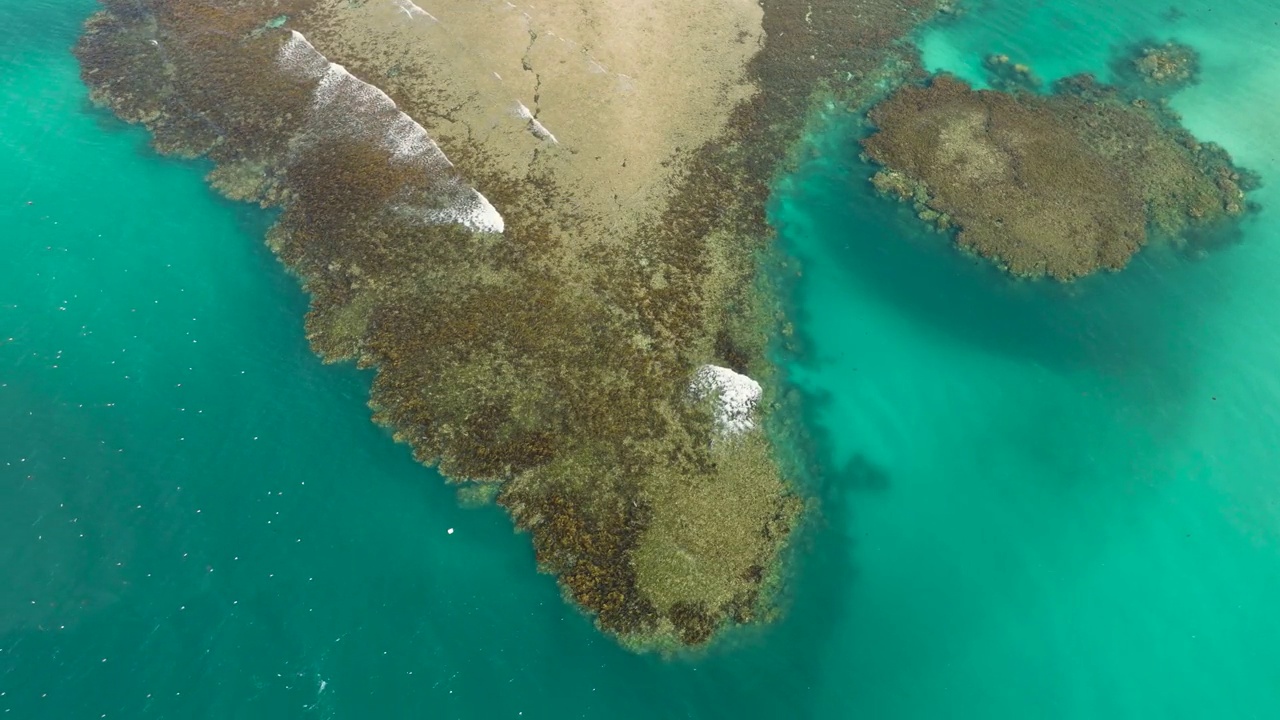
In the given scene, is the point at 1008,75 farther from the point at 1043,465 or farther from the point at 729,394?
the point at 729,394

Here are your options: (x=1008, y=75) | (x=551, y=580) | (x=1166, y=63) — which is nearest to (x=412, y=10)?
(x=551, y=580)

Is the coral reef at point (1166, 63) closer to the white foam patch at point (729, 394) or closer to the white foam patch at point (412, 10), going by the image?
the white foam patch at point (729, 394)

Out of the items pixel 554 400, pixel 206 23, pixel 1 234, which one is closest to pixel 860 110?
pixel 554 400

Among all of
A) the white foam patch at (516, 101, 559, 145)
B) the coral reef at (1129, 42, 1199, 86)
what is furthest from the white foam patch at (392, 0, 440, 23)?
the coral reef at (1129, 42, 1199, 86)

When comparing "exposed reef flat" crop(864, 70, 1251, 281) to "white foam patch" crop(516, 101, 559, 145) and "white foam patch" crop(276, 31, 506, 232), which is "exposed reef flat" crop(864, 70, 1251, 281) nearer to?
"white foam patch" crop(516, 101, 559, 145)

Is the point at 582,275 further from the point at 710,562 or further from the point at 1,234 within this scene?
the point at 1,234
